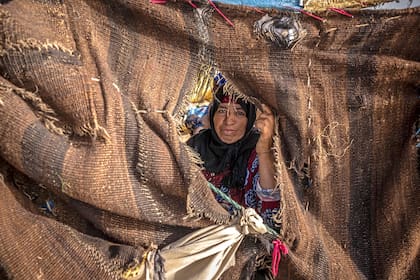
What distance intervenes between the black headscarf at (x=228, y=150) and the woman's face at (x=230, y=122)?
0.05ft

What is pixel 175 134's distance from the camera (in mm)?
1318

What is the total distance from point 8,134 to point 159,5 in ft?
1.81

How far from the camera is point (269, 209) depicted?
1.60 metres

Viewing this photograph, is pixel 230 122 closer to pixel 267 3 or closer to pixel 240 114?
pixel 240 114

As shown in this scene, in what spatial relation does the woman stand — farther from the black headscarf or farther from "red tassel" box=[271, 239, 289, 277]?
"red tassel" box=[271, 239, 289, 277]

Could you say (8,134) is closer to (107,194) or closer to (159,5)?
(107,194)

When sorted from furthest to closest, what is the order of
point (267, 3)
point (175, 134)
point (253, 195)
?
1. point (253, 195)
2. point (267, 3)
3. point (175, 134)

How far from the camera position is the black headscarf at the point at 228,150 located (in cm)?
184

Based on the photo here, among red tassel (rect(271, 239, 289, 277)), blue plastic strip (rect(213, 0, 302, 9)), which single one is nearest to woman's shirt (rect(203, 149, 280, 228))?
red tassel (rect(271, 239, 289, 277))

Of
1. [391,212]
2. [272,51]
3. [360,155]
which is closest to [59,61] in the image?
[272,51]

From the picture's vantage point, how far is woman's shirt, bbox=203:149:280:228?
5.13 ft

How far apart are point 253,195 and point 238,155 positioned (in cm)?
28

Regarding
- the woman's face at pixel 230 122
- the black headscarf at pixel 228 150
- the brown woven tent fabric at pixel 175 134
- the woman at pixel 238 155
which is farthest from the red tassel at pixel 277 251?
the woman's face at pixel 230 122

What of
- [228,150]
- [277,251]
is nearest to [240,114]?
[228,150]
